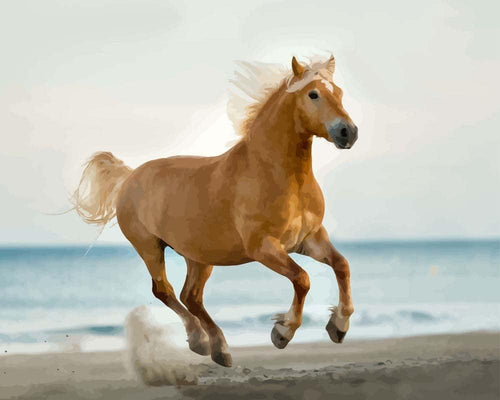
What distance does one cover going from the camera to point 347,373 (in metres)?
3.31

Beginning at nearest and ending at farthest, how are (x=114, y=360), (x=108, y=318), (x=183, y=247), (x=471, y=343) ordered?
1. (x=183, y=247)
2. (x=114, y=360)
3. (x=471, y=343)
4. (x=108, y=318)

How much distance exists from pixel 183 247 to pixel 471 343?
2.42 metres

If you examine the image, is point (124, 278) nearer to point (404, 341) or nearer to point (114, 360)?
point (114, 360)

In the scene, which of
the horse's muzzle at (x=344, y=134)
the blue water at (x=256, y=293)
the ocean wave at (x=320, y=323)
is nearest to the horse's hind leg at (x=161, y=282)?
the horse's muzzle at (x=344, y=134)

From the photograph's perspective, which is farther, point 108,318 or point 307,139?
point 108,318

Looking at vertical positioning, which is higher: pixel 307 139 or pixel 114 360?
pixel 307 139

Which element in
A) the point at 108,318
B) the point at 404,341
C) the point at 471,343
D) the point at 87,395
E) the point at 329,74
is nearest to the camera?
the point at 329,74

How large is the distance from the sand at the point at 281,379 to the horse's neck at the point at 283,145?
0.94 meters

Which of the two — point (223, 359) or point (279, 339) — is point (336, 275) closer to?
point (279, 339)

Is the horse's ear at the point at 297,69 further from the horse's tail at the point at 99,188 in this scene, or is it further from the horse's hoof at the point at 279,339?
the horse's tail at the point at 99,188

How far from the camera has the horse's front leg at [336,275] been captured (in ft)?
8.70

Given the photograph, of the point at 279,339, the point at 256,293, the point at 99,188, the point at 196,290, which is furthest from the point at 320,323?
the point at 279,339

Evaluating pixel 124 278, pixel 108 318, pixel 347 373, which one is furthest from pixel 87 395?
pixel 124 278

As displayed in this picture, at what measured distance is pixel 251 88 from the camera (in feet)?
9.18
